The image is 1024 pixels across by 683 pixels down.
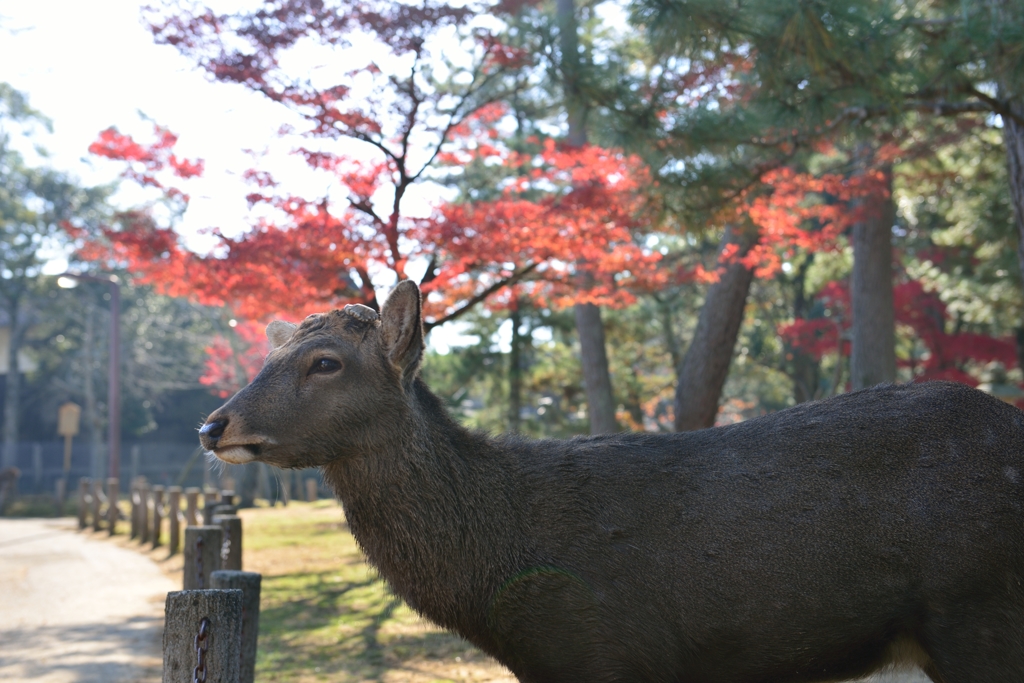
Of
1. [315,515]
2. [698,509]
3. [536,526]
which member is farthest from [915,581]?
[315,515]

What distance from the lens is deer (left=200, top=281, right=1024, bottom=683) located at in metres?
3.01

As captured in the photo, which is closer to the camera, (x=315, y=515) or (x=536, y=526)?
(x=536, y=526)

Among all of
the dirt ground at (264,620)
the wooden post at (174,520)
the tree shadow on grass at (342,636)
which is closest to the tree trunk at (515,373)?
the dirt ground at (264,620)

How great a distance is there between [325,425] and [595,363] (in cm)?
929

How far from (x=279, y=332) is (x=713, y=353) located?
8327mm

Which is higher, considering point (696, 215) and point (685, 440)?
point (696, 215)

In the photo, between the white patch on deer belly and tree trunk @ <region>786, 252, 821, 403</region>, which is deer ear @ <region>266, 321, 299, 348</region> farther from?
tree trunk @ <region>786, 252, 821, 403</region>

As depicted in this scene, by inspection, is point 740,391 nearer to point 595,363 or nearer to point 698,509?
point 595,363

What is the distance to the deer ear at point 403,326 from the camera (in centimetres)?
341

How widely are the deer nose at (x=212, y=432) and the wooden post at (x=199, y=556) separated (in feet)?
13.8

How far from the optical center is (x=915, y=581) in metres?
2.99

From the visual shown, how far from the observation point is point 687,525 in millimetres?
3180

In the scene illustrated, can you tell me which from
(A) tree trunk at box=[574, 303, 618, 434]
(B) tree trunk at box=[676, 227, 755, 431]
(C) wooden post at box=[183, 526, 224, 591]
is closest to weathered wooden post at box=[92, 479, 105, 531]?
(A) tree trunk at box=[574, 303, 618, 434]

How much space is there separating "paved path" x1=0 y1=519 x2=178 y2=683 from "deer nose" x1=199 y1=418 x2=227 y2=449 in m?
4.56
